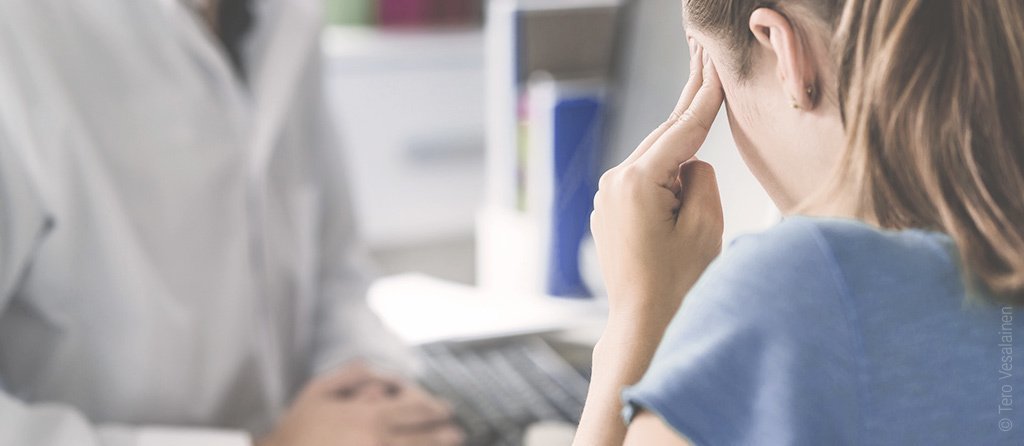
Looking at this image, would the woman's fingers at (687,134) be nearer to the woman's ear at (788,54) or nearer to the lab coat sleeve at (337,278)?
the woman's ear at (788,54)

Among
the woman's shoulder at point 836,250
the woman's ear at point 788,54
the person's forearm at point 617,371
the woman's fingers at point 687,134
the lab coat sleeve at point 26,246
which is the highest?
the woman's ear at point 788,54

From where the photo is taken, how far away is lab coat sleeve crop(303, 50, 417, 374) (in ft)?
2.46

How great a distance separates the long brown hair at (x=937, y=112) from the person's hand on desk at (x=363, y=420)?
1.35 ft

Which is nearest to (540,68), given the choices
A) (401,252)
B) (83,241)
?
(83,241)

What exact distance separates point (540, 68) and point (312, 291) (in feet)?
0.85

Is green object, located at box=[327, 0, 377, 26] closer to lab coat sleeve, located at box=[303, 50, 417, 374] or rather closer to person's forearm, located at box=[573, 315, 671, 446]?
lab coat sleeve, located at box=[303, 50, 417, 374]

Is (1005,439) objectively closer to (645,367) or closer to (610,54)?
(645,367)

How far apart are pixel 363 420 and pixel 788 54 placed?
46 centimetres

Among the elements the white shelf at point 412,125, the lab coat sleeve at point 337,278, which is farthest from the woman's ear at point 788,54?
the white shelf at point 412,125

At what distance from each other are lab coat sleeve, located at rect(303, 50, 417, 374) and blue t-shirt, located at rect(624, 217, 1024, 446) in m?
0.53

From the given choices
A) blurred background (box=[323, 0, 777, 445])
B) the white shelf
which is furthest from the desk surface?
the white shelf

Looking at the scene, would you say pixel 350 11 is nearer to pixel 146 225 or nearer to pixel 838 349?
pixel 146 225

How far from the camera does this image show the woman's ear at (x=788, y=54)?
221 mm

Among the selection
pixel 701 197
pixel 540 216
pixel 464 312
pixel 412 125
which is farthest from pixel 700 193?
pixel 412 125
